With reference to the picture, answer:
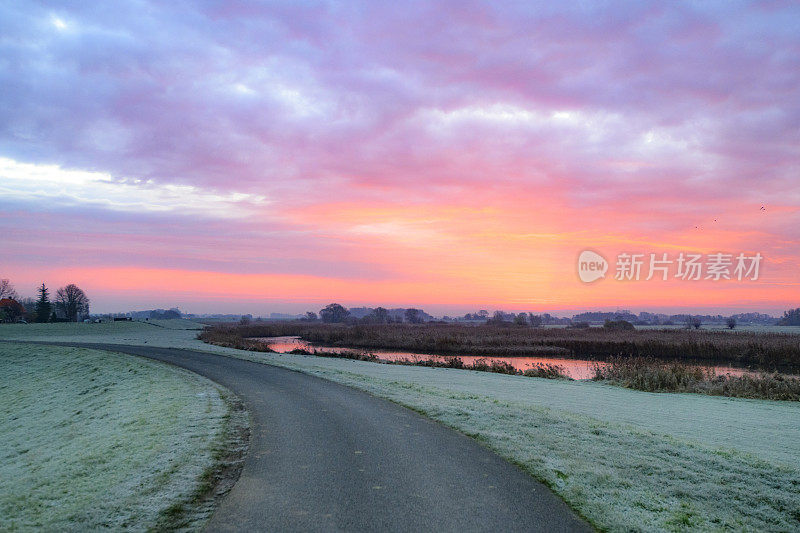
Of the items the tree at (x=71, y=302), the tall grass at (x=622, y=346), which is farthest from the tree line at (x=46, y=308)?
the tall grass at (x=622, y=346)

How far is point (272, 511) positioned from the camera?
20.1ft

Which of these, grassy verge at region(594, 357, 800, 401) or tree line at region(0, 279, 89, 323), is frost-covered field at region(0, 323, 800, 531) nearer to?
grassy verge at region(594, 357, 800, 401)

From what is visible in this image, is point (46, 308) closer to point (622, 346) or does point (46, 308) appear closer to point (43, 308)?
point (43, 308)

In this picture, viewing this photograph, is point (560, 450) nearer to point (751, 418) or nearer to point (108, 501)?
point (108, 501)

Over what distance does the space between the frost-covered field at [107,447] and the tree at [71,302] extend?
10511cm

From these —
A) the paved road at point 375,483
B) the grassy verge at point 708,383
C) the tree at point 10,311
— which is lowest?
the tree at point 10,311

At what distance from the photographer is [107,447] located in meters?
10.1

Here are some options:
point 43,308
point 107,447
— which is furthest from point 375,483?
point 43,308

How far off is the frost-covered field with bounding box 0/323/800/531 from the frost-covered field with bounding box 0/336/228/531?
18.1ft

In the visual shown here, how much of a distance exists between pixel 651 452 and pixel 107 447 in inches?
442

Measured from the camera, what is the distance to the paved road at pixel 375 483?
589cm

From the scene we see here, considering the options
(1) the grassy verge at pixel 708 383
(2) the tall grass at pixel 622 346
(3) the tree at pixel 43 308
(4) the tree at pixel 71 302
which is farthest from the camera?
(4) the tree at pixel 71 302

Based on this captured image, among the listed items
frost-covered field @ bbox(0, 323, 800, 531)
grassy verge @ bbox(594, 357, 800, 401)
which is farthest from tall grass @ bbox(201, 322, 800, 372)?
frost-covered field @ bbox(0, 323, 800, 531)

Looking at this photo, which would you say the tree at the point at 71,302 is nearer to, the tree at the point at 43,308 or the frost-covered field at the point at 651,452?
the tree at the point at 43,308
